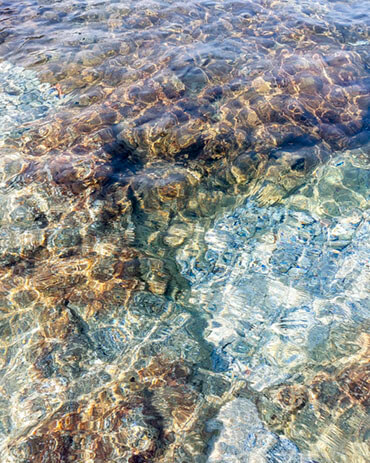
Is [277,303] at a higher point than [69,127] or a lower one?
lower

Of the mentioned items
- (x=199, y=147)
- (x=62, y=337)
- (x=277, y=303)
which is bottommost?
(x=277, y=303)

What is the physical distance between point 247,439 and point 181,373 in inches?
29.3

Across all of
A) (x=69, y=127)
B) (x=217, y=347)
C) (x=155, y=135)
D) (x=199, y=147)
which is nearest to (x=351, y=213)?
(x=199, y=147)

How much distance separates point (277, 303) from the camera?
12.5 ft

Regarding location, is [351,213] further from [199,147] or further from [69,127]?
[69,127]

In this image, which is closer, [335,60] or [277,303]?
[277,303]

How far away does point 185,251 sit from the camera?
4.22 meters

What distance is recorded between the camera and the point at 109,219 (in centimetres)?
434

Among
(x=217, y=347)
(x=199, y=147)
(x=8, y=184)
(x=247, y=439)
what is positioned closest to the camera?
(x=247, y=439)

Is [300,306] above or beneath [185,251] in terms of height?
beneath

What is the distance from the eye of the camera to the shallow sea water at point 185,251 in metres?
2.86

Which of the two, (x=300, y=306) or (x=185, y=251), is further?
(x=185, y=251)

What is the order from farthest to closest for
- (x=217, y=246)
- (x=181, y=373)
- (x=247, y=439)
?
(x=217, y=246) < (x=181, y=373) < (x=247, y=439)

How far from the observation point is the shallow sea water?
2.86 meters
